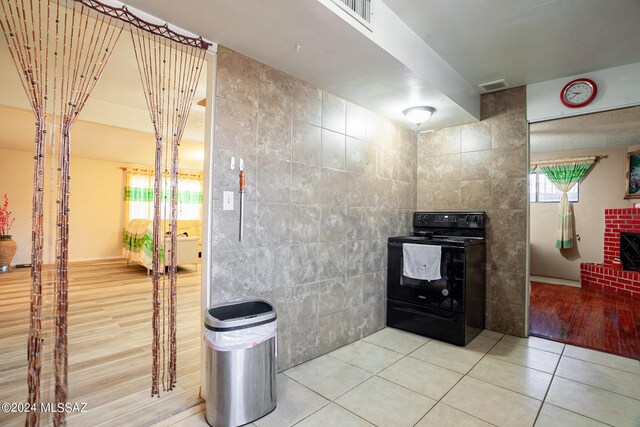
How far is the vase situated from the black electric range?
6947mm

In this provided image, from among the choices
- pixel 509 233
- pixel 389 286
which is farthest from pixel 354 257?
pixel 509 233

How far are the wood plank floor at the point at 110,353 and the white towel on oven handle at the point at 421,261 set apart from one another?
1.97 metres

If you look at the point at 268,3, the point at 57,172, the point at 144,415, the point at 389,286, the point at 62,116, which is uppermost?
the point at 268,3

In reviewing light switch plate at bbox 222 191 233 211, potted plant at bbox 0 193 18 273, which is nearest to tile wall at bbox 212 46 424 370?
light switch plate at bbox 222 191 233 211

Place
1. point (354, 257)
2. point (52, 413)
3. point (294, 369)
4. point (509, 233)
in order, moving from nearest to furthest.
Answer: point (52, 413) < point (294, 369) < point (354, 257) < point (509, 233)

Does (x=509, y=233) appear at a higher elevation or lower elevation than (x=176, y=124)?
lower

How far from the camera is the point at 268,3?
4.86 feet

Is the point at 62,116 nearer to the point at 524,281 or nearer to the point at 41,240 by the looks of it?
the point at 41,240

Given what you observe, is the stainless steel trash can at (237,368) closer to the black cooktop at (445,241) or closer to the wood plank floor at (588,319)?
the black cooktop at (445,241)

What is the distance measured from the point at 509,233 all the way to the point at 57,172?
349 centimetres

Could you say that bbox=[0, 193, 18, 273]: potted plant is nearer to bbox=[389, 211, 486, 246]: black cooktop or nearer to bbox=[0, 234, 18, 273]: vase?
bbox=[0, 234, 18, 273]: vase

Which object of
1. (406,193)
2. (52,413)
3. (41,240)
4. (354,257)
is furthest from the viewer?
(406,193)

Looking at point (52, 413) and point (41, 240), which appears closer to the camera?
point (41, 240)

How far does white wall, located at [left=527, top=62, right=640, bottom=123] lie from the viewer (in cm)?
250
